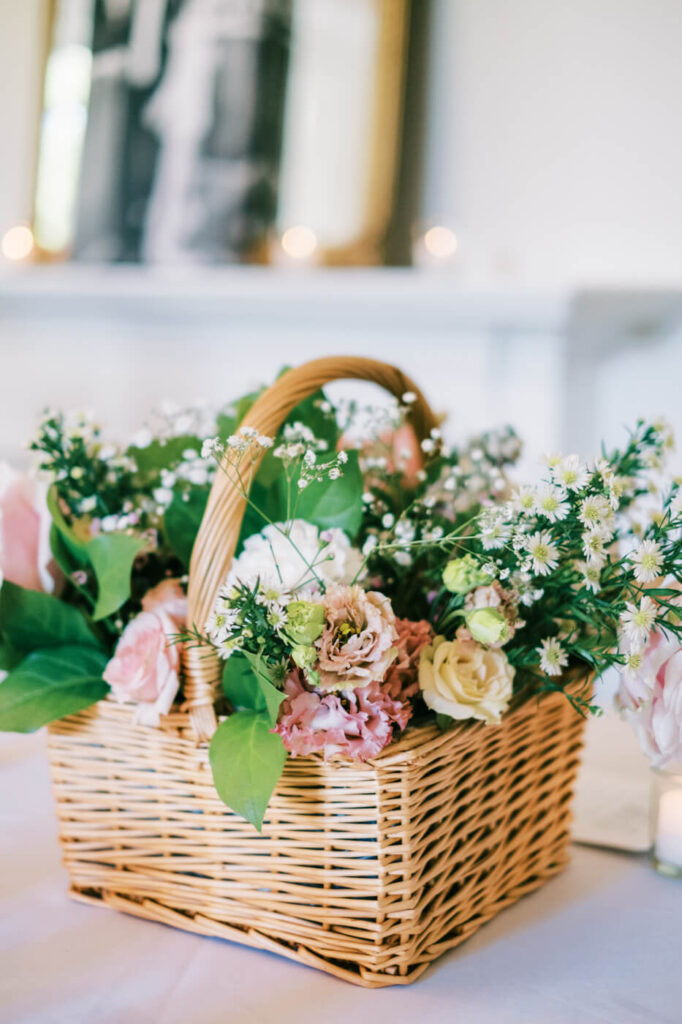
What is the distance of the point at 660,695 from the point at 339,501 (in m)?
0.26

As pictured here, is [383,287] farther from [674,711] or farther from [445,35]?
[674,711]

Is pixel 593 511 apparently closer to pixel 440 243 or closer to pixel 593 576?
pixel 593 576

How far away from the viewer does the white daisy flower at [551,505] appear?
54 centimetres

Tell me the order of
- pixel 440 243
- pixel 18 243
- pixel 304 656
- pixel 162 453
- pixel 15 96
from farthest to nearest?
pixel 15 96 < pixel 18 243 < pixel 440 243 < pixel 162 453 < pixel 304 656

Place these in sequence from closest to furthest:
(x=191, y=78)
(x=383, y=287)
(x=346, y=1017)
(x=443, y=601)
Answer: (x=346, y=1017), (x=443, y=601), (x=383, y=287), (x=191, y=78)

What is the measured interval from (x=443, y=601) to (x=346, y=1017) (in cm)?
27

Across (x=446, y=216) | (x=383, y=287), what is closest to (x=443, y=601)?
(x=383, y=287)

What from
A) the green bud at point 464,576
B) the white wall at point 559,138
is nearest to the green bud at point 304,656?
the green bud at point 464,576

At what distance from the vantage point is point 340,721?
49 centimetres

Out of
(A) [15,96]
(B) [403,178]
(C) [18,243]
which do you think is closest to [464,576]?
(B) [403,178]

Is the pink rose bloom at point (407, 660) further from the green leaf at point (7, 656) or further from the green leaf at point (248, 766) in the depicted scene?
the green leaf at point (7, 656)

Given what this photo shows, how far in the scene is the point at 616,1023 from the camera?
0.50m

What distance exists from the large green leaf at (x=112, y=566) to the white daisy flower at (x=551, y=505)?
27 centimetres

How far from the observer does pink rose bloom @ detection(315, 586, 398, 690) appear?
48 cm
